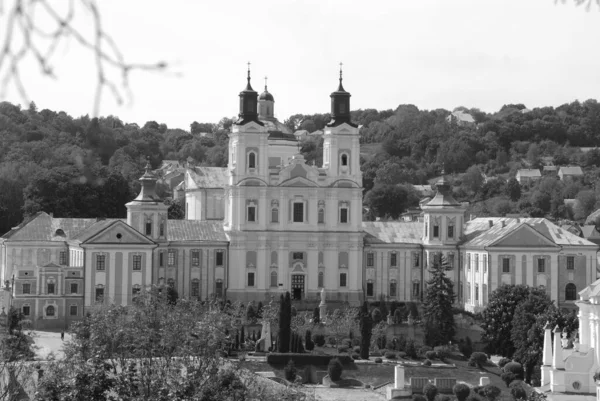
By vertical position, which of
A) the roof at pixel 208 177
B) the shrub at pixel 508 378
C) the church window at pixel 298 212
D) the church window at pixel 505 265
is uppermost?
the roof at pixel 208 177

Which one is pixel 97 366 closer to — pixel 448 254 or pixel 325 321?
pixel 325 321

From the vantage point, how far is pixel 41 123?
71812 millimetres

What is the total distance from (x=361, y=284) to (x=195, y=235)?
28.7ft

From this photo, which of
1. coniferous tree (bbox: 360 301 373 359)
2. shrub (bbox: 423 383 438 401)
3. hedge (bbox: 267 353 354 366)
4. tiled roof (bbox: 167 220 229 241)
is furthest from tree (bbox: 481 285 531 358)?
tiled roof (bbox: 167 220 229 241)

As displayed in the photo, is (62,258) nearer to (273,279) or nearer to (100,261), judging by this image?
(100,261)

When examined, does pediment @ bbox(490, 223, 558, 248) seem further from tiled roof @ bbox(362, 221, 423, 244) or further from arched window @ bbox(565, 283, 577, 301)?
tiled roof @ bbox(362, 221, 423, 244)

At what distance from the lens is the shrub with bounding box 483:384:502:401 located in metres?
46.9

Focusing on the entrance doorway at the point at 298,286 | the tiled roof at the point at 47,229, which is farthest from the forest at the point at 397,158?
the entrance doorway at the point at 298,286

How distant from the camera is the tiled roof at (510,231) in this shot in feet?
223

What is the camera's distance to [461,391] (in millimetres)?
47625

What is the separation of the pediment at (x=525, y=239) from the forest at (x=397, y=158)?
22062 millimetres

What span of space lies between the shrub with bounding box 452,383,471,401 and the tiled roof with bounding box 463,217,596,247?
64.2 feet

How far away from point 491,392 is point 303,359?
9.55 meters

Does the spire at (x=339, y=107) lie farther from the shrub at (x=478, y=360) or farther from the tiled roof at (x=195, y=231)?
the shrub at (x=478, y=360)
